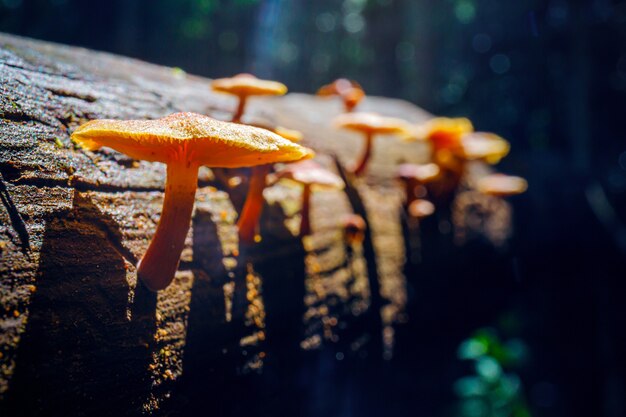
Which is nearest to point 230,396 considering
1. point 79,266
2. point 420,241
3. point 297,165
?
point 79,266

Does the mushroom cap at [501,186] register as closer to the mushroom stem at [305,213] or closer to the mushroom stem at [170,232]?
the mushroom stem at [305,213]

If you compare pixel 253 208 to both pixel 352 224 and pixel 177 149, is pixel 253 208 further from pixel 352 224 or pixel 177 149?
pixel 352 224

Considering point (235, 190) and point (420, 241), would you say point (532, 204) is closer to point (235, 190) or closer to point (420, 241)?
point (420, 241)

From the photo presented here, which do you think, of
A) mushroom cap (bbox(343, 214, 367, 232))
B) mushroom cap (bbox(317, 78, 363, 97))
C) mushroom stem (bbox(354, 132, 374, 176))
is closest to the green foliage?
mushroom cap (bbox(343, 214, 367, 232))

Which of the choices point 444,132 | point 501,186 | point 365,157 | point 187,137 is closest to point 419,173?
point 365,157

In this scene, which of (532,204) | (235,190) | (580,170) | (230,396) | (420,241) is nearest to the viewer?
(230,396)

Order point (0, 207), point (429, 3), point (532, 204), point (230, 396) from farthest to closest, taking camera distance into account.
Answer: point (429, 3) < point (532, 204) < point (230, 396) < point (0, 207)
